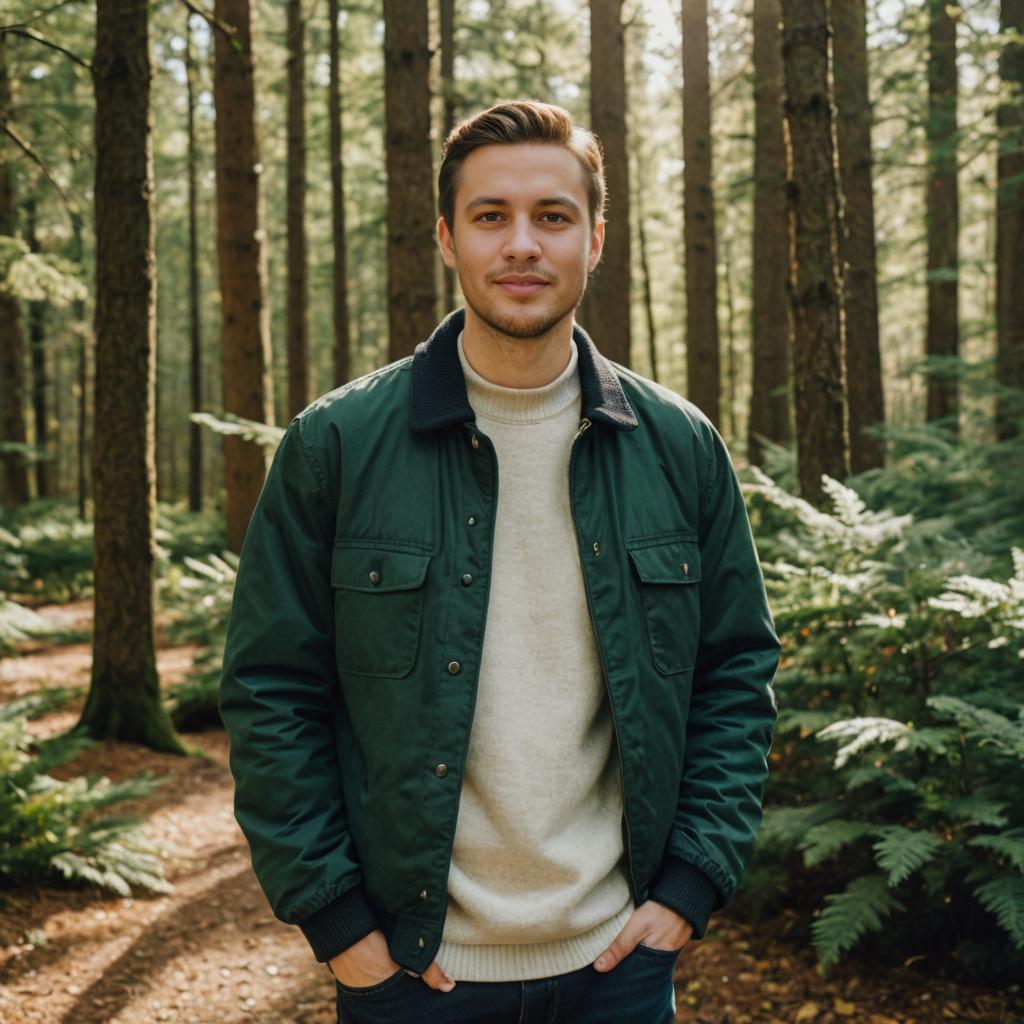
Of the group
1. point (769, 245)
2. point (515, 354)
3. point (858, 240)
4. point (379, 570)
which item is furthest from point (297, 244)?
point (379, 570)

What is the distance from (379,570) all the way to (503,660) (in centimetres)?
34

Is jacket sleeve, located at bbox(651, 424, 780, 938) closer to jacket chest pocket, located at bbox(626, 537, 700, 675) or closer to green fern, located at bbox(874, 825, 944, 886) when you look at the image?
jacket chest pocket, located at bbox(626, 537, 700, 675)

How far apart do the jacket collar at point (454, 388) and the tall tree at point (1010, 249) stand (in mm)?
10542

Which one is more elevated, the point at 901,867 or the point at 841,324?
the point at 841,324

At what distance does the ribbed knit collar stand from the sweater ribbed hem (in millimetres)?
1191

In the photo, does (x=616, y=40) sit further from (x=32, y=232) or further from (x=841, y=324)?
(x=32, y=232)

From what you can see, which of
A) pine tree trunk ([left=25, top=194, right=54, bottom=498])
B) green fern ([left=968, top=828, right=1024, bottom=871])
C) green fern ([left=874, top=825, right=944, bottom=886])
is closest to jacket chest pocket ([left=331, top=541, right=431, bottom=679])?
green fern ([left=874, top=825, right=944, bottom=886])

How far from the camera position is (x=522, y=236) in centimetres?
236

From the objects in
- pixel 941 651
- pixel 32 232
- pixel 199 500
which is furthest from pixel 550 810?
pixel 199 500

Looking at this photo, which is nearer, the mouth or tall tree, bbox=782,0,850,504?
the mouth

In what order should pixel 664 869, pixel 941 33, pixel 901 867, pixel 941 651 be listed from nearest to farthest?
pixel 664 869 < pixel 901 867 < pixel 941 651 < pixel 941 33

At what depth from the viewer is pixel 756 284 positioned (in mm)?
15086

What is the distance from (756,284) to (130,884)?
1223 centimetres

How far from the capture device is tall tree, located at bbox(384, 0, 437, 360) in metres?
8.41
